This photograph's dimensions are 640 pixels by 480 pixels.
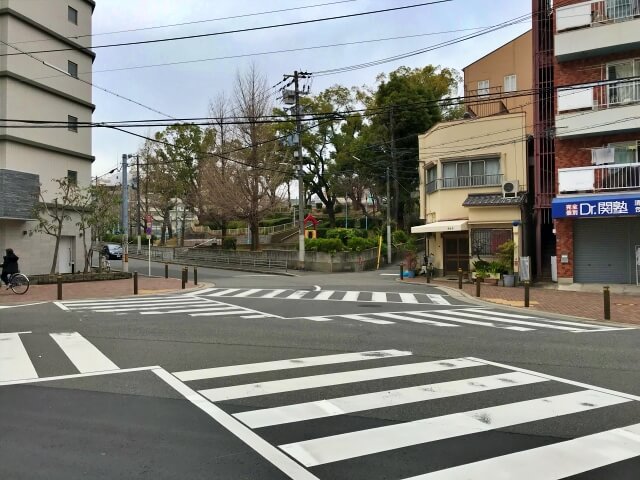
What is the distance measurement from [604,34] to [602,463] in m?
21.8

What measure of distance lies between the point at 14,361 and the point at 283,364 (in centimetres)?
435

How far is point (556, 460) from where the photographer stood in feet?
14.4

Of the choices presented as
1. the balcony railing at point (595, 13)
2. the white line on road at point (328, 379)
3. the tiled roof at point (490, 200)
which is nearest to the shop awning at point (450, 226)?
the tiled roof at point (490, 200)

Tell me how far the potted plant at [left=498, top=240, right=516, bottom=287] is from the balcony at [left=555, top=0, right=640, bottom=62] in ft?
28.5

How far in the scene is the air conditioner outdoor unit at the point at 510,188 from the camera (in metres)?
26.2

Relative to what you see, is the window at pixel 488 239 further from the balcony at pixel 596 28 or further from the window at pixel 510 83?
the window at pixel 510 83

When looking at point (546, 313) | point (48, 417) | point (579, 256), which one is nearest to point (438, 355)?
point (48, 417)

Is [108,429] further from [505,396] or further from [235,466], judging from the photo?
[505,396]

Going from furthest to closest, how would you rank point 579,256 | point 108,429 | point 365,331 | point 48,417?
point 579,256 < point 365,331 < point 48,417 < point 108,429

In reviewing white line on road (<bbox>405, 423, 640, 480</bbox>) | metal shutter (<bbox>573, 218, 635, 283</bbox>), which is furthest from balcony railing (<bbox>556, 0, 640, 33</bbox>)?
white line on road (<bbox>405, 423, 640, 480</bbox>)

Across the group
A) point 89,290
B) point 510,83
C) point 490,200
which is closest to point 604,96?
point 490,200

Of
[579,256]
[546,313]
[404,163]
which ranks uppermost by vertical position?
[404,163]

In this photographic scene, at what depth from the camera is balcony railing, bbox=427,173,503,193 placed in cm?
2777

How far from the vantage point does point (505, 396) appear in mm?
6352
